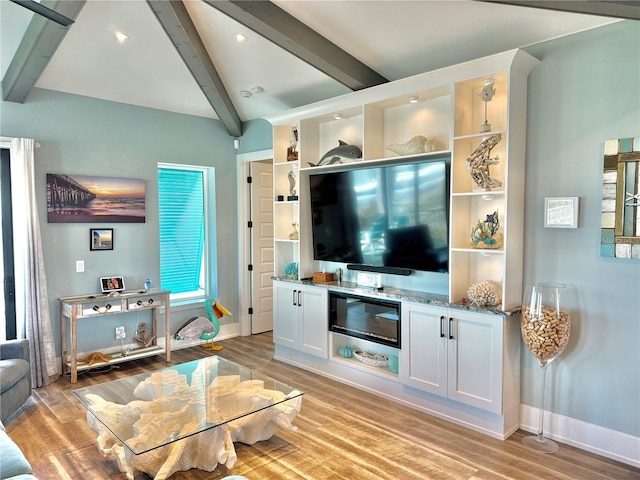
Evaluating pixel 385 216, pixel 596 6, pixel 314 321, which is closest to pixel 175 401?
pixel 314 321

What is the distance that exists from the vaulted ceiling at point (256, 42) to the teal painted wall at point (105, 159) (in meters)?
0.18

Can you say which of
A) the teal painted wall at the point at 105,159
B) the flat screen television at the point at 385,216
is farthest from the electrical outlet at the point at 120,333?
the flat screen television at the point at 385,216

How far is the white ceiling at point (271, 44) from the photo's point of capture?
10.1ft

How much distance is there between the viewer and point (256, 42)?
3891 mm

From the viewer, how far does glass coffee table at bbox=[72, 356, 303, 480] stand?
8.13ft

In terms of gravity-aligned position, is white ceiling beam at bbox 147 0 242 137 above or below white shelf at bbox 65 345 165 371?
above

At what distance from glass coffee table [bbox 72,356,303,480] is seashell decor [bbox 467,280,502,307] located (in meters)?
1.46

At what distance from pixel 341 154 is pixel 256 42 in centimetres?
125

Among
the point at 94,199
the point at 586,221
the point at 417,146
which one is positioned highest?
the point at 417,146

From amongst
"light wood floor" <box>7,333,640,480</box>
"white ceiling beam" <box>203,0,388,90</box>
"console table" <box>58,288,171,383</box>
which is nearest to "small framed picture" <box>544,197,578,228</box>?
"light wood floor" <box>7,333,640,480</box>

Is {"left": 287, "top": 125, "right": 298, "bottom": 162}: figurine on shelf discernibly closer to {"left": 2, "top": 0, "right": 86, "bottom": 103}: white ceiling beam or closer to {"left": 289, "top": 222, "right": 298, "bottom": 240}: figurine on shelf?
{"left": 289, "top": 222, "right": 298, "bottom": 240}: figurine on shelf

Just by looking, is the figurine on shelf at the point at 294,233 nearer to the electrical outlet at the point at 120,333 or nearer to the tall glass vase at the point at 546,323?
the electrical outlet at the point at 120,333

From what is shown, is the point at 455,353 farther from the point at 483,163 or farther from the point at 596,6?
the point at 596,6

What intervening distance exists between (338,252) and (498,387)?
1.92m
